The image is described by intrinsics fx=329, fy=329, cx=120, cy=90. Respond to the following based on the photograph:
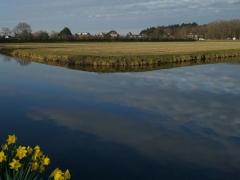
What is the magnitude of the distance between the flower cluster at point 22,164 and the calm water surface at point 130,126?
7.80 feet

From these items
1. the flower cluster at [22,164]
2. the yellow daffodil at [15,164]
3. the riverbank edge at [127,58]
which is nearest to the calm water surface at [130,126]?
the flower cluster at [22,164]

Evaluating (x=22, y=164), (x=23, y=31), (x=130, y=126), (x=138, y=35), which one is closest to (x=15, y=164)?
(x=22, y=164)

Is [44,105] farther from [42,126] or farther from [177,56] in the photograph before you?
[177,56]

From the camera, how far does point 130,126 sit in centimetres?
952

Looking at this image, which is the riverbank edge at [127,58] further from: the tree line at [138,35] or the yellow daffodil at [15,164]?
the tree line at [138,35]

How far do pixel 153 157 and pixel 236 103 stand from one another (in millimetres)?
6464

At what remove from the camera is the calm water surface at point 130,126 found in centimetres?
675

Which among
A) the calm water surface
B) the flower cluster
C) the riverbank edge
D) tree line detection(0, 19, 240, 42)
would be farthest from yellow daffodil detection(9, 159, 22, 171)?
tree line detection(0, 19, 240, 42)

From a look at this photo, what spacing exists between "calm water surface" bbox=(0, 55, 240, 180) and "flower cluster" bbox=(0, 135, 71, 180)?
7.80 feet

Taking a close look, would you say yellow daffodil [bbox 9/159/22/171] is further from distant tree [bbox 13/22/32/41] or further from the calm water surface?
distant tree [bbox 13/22/32/41]

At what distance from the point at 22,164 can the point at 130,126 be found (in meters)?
5.85

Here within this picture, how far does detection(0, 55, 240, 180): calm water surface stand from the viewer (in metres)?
6.75

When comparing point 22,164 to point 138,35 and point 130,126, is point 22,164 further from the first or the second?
point 138,35

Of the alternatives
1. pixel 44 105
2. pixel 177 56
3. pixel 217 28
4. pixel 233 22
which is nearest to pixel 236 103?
pixel 44 105
